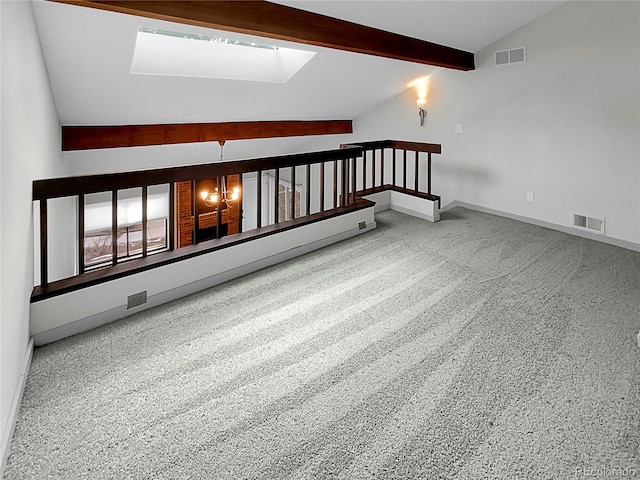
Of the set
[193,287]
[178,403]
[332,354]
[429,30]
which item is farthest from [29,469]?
[429,30]

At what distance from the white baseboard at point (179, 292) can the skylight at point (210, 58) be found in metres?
2.27

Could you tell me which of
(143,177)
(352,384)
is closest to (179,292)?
(143,177)

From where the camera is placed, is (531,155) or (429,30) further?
(531,155)

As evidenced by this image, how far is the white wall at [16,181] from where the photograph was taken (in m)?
1.71

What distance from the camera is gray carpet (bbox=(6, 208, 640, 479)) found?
1.62 meters

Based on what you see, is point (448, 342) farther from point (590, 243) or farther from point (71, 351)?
point (590, 243)

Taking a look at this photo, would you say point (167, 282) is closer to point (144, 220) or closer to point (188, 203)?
point (144, 220)

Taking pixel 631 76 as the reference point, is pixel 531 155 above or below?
below

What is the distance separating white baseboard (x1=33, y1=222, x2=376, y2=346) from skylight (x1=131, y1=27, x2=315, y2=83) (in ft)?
7.44

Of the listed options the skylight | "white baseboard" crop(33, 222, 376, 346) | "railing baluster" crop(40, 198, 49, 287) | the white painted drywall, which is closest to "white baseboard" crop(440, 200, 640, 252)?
"white baseboard" crop(33, 222, 376, 346)

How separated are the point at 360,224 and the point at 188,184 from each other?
5.59 meters

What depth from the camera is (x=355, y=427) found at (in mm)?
1791

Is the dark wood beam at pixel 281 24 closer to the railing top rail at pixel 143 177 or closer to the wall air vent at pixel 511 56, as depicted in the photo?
the wall air vent at pixel 511 56

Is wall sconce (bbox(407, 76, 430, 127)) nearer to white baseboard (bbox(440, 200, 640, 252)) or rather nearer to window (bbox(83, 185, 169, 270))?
white baseboard (bbox(440, 200, 640, 252))
